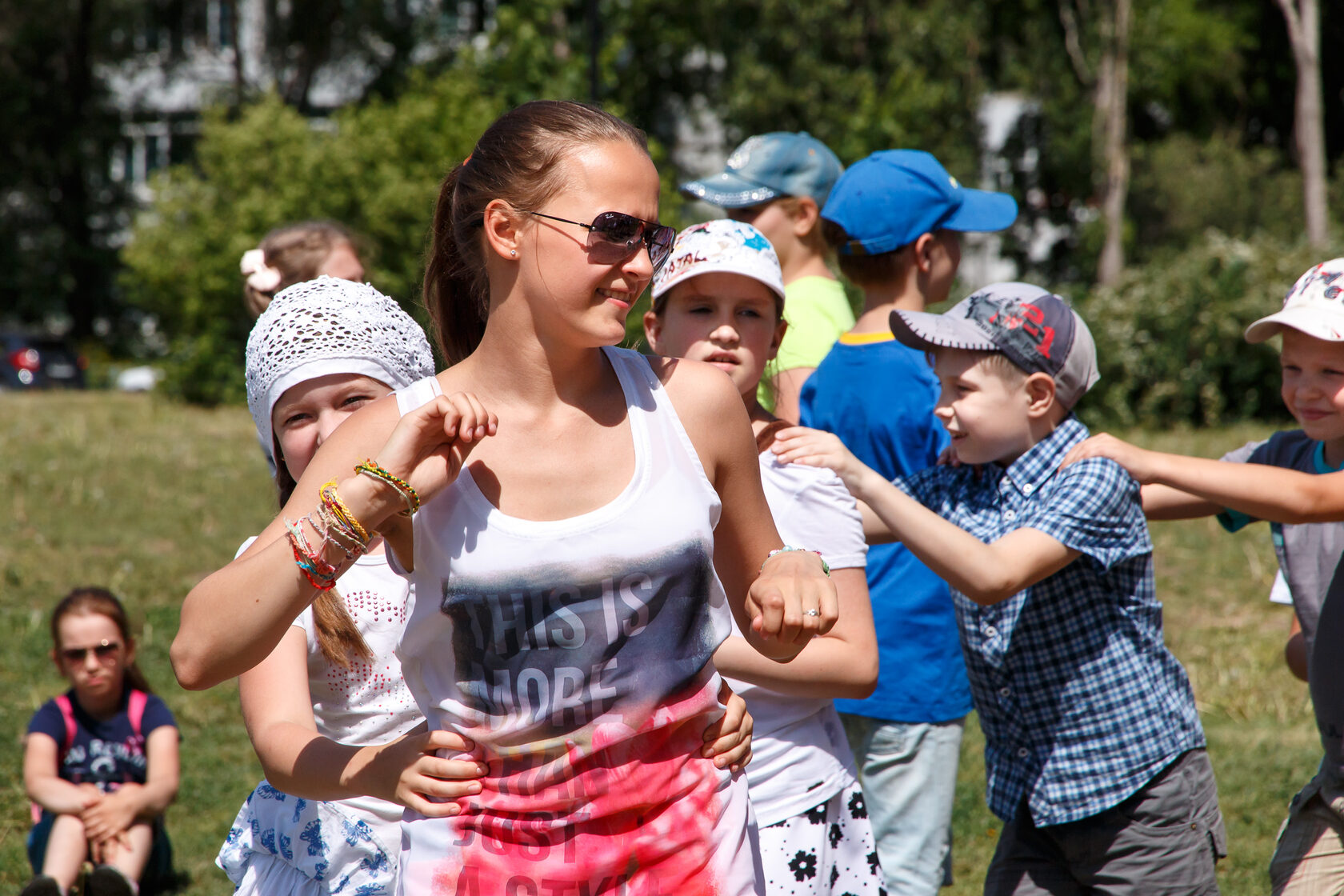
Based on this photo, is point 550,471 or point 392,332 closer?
point 550,471

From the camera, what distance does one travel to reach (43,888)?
14.4ft

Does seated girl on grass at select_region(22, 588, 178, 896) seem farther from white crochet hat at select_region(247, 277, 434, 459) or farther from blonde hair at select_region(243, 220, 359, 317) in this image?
white crochet hat at select_region(247, 277, 434, 459)

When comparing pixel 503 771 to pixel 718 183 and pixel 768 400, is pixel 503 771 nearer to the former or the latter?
pixel 768 400

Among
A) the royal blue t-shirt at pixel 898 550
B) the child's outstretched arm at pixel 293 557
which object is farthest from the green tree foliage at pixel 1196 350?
the child's outstretched arm at pixel 293 557

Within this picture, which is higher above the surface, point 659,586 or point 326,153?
point 659,586

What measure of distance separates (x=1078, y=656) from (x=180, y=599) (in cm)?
709

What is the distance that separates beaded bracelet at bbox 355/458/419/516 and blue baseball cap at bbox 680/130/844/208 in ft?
9.65

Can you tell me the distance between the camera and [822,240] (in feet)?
14.9

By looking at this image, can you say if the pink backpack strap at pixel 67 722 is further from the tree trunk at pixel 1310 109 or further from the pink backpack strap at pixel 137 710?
the tree trunk at pixel 1310 109

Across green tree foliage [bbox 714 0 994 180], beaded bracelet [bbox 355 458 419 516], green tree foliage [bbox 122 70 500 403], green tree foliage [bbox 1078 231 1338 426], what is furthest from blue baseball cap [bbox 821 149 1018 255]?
green tree foliage [bbox 714 0 994 180]

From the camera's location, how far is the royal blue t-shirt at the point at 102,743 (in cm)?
498

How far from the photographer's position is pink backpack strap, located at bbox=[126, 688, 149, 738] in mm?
5051

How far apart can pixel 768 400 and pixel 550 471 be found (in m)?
1.96

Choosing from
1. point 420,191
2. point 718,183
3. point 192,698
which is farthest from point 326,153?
point 718,183
